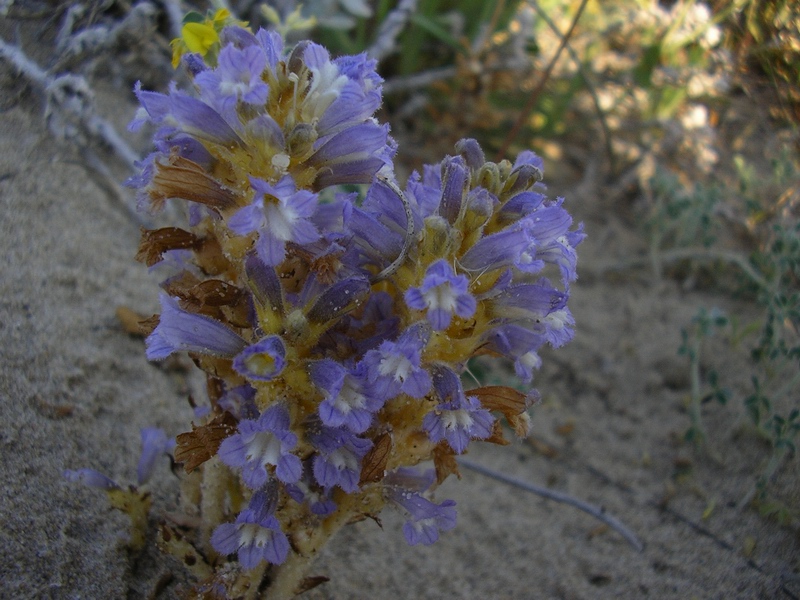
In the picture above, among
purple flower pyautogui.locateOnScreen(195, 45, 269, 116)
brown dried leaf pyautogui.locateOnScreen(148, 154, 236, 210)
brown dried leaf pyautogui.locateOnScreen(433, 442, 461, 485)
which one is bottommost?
brown dried leaf pyautogui.locateOnScreen(433, 442, 461, 485)

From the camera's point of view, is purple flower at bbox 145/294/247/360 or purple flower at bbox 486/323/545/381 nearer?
purple flower at bbox 145/294/247/360

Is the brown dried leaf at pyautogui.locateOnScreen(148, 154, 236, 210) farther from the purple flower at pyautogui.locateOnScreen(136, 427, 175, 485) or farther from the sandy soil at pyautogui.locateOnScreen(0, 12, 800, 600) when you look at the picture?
the sandy soil at pyautogui.locateOnScreen(0, 12, 800, 600)

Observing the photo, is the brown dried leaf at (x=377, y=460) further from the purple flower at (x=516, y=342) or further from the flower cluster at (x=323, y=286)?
the purple flower at (x=516, y=342)

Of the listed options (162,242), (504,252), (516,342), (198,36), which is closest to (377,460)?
(516,342)

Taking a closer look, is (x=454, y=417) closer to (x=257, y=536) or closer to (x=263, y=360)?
(x=263, y=360)

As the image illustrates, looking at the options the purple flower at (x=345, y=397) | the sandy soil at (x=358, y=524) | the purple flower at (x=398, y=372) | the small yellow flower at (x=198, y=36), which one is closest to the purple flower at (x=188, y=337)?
the purple flower at (x=345, y=397)

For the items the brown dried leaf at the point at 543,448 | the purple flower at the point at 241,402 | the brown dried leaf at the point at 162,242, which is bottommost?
the brown dried leaf at the point at 543,448

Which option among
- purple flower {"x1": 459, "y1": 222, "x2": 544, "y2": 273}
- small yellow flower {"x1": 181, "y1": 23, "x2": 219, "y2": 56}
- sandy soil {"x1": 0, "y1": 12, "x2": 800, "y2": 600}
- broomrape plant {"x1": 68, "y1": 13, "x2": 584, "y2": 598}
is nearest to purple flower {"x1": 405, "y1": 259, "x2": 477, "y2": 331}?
broomrape plant {"x1": 68, "y1": 13, "x2": 584, "y2": 598}

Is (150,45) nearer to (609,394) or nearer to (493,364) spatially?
(493,364)
